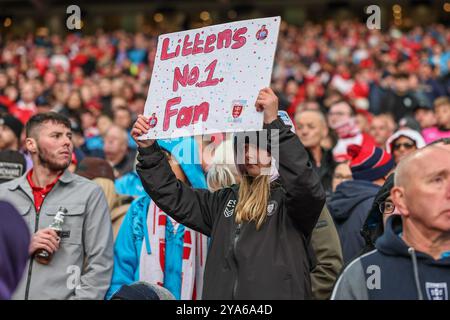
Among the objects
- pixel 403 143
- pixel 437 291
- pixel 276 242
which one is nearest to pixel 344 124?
pixel 403 143

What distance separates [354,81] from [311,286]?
40.8 feet

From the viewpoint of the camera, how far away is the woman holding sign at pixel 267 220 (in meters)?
3.85

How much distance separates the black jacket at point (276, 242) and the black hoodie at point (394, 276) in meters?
0.58

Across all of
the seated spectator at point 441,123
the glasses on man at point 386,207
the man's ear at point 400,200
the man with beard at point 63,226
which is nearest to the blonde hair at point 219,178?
the man with beard at point 63,226

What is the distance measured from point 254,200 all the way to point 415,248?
976mm

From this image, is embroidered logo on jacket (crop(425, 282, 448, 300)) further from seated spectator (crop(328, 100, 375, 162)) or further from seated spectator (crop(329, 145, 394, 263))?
seated spectator (crop(328, 100, 375, 162))

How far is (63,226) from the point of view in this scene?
483 cm

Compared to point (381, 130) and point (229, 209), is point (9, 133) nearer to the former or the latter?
point (229, 209)

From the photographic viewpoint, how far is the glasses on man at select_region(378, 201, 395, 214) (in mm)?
4156

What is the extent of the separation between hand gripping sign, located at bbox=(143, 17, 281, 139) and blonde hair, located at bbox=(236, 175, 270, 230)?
314 mm

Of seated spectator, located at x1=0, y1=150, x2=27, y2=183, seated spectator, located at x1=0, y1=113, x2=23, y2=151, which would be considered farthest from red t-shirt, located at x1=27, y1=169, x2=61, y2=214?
seated spectator, located at x1=0, y1=113, x2=23, y2=151

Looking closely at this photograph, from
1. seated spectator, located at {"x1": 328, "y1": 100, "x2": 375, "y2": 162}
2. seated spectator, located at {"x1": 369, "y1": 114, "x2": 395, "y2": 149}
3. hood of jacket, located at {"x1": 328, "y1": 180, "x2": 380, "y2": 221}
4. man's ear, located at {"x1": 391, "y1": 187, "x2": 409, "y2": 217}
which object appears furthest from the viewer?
seated spectator, located at {"x1": 369, "y1": 114, "x2": 395, "y2": 149}

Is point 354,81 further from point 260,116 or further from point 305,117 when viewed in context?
point 260,116

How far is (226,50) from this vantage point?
4250 mm
